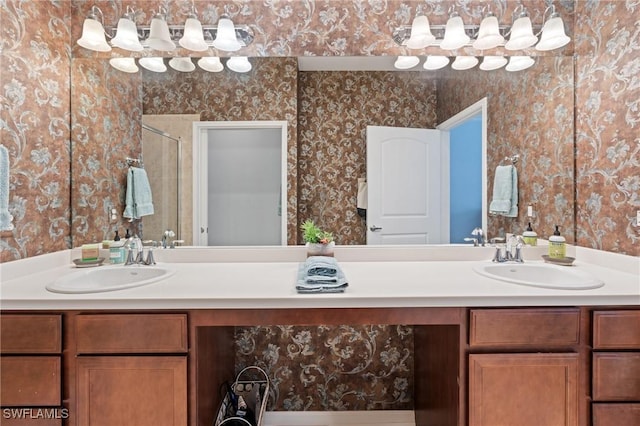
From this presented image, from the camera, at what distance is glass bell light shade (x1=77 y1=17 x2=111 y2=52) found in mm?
1724

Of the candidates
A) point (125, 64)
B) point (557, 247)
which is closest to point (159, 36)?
point (125, 64)

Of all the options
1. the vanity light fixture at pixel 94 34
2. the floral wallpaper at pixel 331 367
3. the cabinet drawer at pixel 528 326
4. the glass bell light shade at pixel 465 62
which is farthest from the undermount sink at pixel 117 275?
the glass bell light shade at pixel 465 62

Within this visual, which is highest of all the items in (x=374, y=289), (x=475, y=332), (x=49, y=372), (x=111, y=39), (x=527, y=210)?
(x=111, y=39)

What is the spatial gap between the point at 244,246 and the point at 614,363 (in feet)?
5.32

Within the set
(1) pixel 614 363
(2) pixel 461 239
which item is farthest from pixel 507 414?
(2) pixel 461 239

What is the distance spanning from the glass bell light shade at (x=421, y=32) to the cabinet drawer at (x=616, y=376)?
1.57 m

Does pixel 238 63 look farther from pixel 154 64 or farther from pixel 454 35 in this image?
pixel 454 35

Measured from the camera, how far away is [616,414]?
1178 mm

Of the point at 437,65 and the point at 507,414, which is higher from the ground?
the point at 437,65

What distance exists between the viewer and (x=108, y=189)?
5.99 feet

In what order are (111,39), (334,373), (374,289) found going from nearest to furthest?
(374,289)
(111,39)
(334,373)

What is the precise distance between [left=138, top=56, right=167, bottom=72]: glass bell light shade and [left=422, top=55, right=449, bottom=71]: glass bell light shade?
4.66ft

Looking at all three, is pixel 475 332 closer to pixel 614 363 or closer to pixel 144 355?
pixel 614 363

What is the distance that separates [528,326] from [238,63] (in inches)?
70.8
